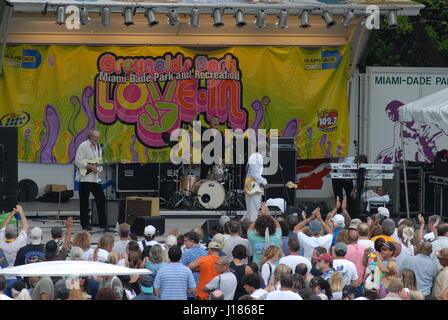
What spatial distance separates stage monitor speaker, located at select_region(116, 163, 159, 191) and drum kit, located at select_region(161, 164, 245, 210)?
10.2 inches

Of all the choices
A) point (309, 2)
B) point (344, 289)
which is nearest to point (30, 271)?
point (344, 289)

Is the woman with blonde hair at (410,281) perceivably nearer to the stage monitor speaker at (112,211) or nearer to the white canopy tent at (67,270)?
the white canopy tent at (67,270)

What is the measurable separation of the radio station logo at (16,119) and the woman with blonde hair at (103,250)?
9082 mm

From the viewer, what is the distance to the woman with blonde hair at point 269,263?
1102cm

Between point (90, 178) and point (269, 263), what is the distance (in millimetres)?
7397

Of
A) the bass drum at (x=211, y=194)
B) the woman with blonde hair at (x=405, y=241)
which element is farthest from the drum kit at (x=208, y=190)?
the woman with blonde hair at (x=405, y=241)

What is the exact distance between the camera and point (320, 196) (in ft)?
73.5

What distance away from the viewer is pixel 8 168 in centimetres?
1639

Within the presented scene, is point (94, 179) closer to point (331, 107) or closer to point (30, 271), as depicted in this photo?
point (331, 107)

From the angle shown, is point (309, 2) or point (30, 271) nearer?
point (30, 271)

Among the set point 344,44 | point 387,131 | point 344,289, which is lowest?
point 344,289

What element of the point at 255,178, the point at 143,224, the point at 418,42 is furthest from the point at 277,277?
the point at 418,42

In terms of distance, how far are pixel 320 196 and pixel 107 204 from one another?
570 centimetres

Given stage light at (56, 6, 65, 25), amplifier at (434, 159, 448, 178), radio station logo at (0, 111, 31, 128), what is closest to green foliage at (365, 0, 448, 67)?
amplifier at (434, 159, 448, 178)
